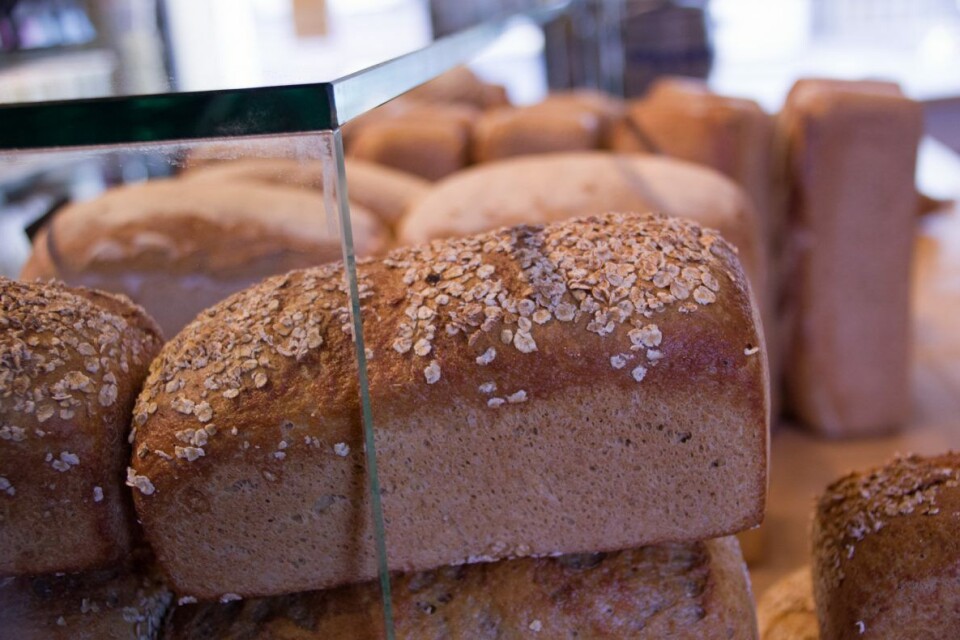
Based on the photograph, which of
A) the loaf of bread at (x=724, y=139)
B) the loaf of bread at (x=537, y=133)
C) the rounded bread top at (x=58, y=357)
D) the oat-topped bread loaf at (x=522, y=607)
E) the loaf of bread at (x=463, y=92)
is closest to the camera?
the rounded bread top at (x=58, y=357)

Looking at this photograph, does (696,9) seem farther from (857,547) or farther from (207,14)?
(857,547)

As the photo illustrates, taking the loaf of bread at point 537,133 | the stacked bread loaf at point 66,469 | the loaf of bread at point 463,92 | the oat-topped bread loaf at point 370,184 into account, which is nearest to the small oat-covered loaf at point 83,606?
the stacked bread loaf at point 66,469

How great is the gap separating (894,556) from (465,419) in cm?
45

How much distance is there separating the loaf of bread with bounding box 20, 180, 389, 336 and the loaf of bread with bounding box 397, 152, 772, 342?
15 centimetres

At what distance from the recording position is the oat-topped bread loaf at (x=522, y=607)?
82 centimetres

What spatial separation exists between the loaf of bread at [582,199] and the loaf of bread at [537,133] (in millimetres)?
602

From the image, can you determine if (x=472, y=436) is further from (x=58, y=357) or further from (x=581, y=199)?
(x=581, y=199)

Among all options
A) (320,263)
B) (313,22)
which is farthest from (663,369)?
(313,22)

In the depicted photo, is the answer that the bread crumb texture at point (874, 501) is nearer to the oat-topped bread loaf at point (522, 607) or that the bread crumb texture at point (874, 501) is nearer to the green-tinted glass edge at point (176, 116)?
the oat-topped bread loaf at point (522, 607)

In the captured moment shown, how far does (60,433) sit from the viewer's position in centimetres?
70

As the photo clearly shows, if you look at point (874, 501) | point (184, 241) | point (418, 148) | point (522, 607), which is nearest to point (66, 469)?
point (522, 607)

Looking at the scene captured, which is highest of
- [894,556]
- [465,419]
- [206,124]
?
[206,124]

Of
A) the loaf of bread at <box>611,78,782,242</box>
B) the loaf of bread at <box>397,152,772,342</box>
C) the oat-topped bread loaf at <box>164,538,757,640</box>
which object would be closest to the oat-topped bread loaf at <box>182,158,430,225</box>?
the loaf of bread at <box>397,152,772,342</box>

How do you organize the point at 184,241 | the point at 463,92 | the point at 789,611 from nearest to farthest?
the point at 789,611
the point at 184,241
the point at 463,92
